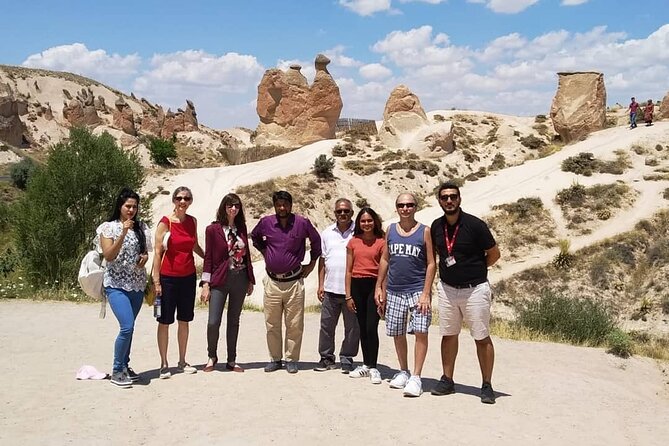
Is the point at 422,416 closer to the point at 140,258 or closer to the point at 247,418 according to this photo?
the point at 247,418

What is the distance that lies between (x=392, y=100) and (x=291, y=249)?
88.4ft

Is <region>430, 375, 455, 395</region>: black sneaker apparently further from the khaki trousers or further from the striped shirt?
the khaki trousers

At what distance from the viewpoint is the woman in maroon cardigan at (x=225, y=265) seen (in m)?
5.47

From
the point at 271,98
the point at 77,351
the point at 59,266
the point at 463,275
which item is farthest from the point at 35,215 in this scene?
the point at 271,98

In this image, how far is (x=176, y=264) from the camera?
5285 mm

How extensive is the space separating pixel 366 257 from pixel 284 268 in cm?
75

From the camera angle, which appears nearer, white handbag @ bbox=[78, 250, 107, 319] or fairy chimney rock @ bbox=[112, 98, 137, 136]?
white handbag @ bbox=[78, 250, 107, 319]

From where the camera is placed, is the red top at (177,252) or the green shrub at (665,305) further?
the green shrub at (665,305)

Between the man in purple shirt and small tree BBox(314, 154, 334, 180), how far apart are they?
21.1 m

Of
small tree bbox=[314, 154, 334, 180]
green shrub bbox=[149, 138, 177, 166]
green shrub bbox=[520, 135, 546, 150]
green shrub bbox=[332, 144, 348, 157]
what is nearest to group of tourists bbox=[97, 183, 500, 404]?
small tree bbox=[314, 154, 334, 180]

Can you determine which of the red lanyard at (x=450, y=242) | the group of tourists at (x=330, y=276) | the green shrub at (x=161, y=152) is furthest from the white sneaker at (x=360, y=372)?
the green shrub at (x=161, y=152)

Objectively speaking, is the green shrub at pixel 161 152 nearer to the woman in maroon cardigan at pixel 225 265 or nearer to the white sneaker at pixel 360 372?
the woman in maroon cardigan at pixel 225 265

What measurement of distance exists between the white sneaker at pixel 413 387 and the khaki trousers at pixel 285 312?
122 cm

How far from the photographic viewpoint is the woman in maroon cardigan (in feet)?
17.9
